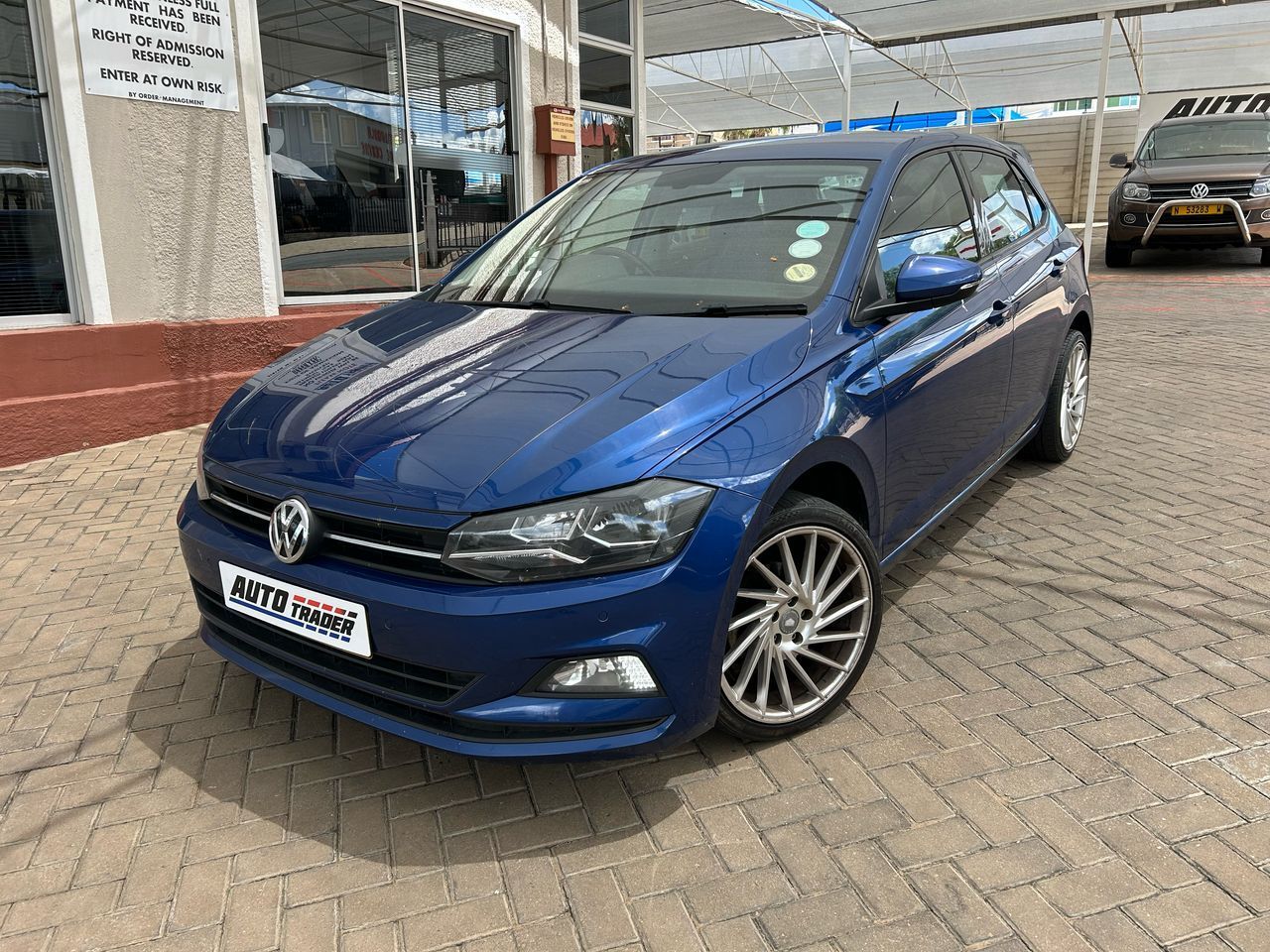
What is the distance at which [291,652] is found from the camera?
2438 mm

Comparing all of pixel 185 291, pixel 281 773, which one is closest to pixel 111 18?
pixel 185 291

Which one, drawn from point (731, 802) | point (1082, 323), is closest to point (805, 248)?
point (731, 802)

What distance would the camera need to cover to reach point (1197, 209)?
41.1ft

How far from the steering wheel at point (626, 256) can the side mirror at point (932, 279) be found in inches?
32.1

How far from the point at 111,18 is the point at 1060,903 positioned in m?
6.32

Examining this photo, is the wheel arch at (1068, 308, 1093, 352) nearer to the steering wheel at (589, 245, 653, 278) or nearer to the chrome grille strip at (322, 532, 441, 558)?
the steering wheel at (589, 245, 653, 278)

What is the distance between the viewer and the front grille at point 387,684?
85.7 inches

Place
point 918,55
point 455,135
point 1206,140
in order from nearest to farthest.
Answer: point 455,135 < point 1206,140 < point 918,55

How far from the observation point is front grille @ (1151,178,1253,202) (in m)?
12.2

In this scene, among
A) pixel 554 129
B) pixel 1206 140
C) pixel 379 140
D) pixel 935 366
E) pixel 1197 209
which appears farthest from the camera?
pixel 1206 140

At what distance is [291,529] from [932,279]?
1.94 metres

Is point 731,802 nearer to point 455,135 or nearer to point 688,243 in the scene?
point 688,243

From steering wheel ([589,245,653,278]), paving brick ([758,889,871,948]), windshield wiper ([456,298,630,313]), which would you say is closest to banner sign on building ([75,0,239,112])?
windshield wiper ([456,298,630,313])

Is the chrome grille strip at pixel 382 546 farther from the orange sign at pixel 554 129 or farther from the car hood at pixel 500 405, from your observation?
the orange sign at pixel 554 129
